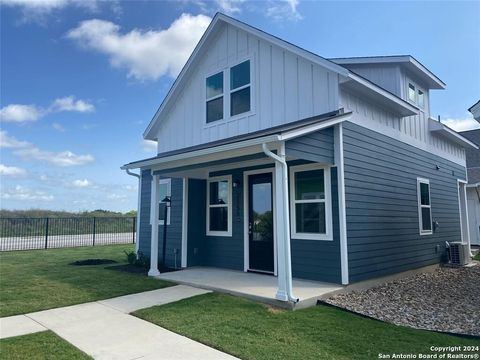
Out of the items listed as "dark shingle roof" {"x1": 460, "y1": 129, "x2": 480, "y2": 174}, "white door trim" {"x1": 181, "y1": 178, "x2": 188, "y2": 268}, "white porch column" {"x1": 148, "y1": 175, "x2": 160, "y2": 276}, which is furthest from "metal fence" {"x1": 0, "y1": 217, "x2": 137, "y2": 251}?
"dark shingle roof" {"x1": 460, "y1": 129, "x2": 480, "y2": 174}

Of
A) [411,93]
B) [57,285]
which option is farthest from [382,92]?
[57,285]

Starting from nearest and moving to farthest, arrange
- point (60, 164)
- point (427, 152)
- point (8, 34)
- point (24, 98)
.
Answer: point (427, 152), point (8, 34), point (24, 98), point (60, 164)

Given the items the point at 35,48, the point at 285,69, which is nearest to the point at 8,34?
the point at 35,48

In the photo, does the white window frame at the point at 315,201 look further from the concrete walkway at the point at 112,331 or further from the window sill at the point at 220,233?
the concrete walkway at the point at 112,331

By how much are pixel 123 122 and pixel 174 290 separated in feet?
40.6

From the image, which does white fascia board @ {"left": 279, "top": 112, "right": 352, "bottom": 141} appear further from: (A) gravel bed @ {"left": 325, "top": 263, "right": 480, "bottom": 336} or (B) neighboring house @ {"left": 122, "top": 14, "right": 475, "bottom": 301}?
(A) gravel bed @ {"left": 325, "top": 263, "right": 480, "bottom": 336}

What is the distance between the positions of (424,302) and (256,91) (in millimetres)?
5390

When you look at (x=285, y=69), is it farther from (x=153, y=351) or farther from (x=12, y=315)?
(x=12, y=315)

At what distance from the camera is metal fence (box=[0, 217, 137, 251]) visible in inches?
629

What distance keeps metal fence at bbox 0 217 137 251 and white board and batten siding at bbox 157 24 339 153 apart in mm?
9513

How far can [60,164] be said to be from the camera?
2608 cm

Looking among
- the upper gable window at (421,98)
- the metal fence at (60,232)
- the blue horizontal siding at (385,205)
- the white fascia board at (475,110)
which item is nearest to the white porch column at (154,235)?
the blue horizontal siding at (385,205)

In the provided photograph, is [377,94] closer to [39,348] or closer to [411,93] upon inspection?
[411,93]

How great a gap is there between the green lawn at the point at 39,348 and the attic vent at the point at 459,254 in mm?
10099
